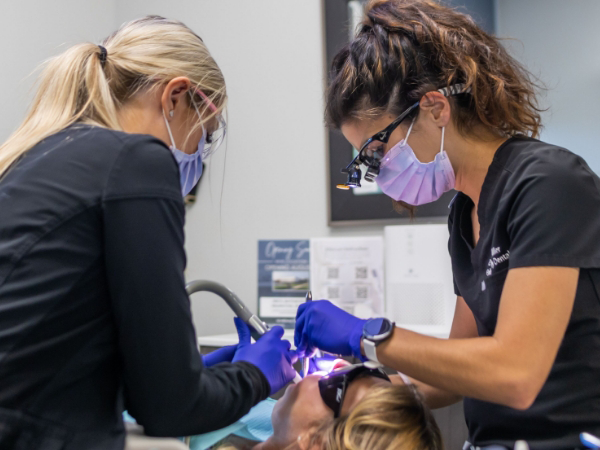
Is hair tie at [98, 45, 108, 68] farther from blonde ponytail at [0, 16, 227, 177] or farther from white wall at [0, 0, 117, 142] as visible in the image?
white wall at [0, 0, 117, 142]

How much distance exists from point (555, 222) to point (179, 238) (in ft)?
2.09

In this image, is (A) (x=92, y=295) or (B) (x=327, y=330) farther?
(B) (x=327, y=330)

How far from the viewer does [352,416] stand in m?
1.11

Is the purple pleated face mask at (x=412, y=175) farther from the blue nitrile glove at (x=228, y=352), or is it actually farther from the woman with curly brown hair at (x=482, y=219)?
the blue nitrile glove at (x=228, y=352)

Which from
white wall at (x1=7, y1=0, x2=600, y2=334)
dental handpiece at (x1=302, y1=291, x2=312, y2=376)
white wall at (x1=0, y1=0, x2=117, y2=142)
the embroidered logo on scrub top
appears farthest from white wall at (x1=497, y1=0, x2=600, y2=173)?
white wall at (x1=0, y1=0, x2=117, y2=142)

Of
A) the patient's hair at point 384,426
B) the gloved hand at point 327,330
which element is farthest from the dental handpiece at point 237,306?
the patient's hair at point 384,426

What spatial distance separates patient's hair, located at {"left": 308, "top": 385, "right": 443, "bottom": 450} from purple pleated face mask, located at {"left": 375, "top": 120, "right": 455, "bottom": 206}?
46cm

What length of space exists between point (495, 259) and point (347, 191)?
1.39m

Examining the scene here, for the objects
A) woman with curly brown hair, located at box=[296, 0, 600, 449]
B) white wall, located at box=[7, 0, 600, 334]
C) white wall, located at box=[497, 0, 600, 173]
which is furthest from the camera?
white wall, located at box=[7, 0, 600, 334]

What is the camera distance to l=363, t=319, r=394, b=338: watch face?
39.1 inches

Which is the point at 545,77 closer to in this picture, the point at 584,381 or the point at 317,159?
the point at 317,159

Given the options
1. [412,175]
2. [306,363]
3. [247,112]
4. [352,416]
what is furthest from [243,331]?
[247,112]

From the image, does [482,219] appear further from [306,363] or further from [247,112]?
[247,112]

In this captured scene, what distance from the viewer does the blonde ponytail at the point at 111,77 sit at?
0.90 metres
